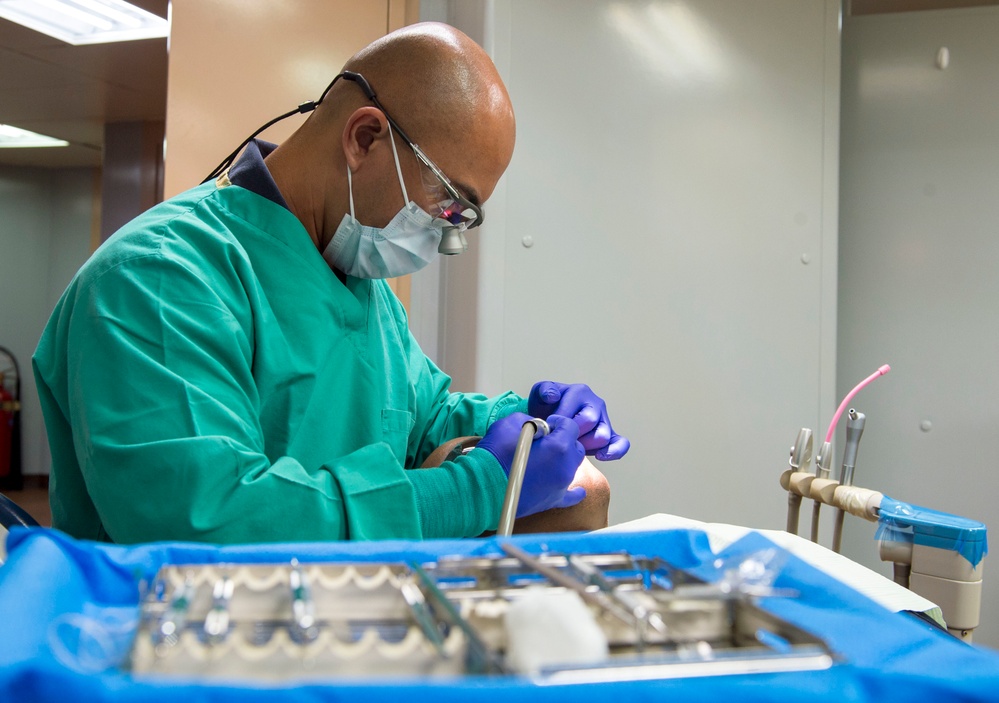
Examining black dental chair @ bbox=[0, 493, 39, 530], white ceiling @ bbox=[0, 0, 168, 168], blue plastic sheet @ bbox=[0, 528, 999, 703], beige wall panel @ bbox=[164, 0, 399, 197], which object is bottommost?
black dental chair @ bbox=[0, 493, 39, 530]

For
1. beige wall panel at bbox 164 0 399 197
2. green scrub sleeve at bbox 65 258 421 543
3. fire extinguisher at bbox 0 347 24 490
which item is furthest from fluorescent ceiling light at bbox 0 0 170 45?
fire extinguisher at bbox 0 347 24 490

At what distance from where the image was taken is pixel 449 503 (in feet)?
3.30

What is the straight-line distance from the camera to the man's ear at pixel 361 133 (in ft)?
3.92

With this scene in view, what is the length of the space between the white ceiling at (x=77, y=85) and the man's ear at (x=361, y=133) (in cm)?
254

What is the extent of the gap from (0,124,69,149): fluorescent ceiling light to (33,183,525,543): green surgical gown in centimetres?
525

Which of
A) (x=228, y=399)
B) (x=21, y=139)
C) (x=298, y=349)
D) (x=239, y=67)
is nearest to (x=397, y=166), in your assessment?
(x=298, y=349)

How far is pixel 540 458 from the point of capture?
1.11 metres

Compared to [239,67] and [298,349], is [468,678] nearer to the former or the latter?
[298,349]

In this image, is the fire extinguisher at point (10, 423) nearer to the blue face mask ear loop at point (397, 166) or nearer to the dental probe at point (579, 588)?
the blue face mask ear loop at point (397, 166)

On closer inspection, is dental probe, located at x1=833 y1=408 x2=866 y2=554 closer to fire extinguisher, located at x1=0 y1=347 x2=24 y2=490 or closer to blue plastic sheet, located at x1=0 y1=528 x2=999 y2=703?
blue plastic sheet, located at x1=0 y1=528 x2=999 y2=703

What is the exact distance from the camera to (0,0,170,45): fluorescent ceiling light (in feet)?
10.9

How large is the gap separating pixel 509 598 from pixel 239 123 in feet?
6.13

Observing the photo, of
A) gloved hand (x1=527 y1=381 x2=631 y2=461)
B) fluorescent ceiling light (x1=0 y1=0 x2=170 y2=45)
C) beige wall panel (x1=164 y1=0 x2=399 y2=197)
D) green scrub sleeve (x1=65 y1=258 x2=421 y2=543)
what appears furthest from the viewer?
fluorescent ceiling light (x1=0 y1=0 x2=170 y2=45)

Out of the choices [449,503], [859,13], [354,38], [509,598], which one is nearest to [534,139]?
[354,38]
